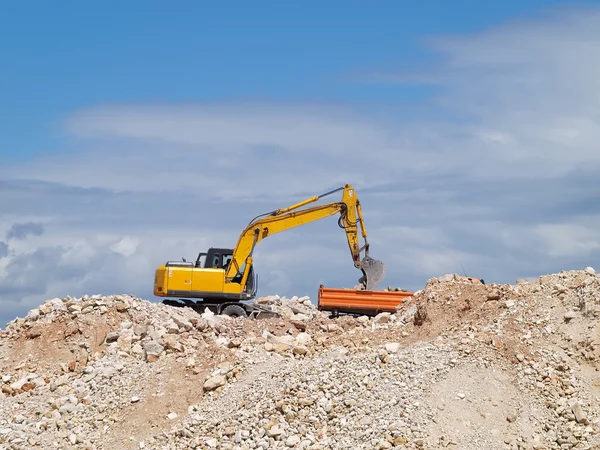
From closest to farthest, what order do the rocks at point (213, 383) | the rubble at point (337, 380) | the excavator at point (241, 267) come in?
the rubble at point (337, 380), the rocks at point (213, 383), the excavator at point (241, 267)

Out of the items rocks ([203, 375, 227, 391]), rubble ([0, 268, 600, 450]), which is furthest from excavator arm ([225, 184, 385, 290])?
rocks ([203, 375, 227, 391])

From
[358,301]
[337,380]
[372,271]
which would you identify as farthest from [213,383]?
[372,271]

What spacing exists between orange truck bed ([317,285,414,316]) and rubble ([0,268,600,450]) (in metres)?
5.86

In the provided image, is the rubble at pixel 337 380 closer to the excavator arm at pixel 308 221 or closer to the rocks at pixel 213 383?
the rocks at pixel 213 383

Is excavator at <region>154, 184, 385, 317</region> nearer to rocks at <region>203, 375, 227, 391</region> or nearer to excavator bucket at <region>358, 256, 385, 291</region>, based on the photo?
excavator bucket at <region>358, 256, 385, 291</region>

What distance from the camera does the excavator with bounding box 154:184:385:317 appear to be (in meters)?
29.2

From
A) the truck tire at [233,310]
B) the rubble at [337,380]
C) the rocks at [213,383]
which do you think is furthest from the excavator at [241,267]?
the rocks at [213,383]

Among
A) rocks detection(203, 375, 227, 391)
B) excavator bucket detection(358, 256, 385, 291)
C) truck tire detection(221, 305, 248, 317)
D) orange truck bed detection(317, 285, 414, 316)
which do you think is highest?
excavator bucket detection(358, 256, 385, 291)

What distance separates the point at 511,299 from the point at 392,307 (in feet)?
28.7

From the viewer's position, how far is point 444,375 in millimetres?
17953

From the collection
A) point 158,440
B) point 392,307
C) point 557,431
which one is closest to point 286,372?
point 158,440

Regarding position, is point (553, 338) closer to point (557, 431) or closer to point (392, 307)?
point (557, 431)

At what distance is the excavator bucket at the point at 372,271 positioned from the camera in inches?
1184

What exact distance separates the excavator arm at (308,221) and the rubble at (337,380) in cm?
645
